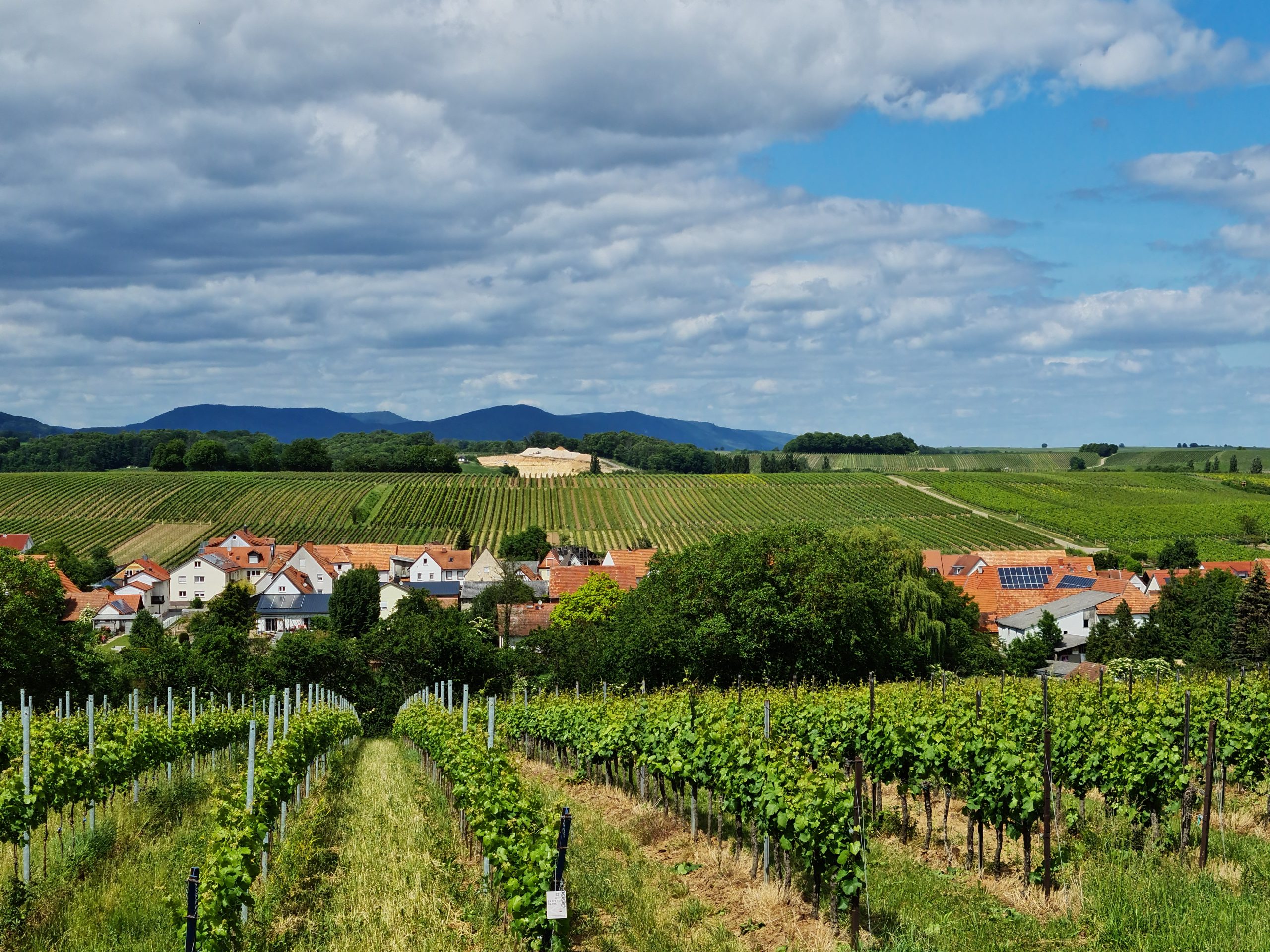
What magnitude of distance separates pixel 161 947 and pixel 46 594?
1286 inches

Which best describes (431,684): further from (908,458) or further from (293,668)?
(908,458)

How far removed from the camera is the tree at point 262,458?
150 meters

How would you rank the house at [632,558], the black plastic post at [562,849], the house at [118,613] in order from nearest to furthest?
the black plastic post at [562,849] → the house at [118,613] → the house at [632,558]

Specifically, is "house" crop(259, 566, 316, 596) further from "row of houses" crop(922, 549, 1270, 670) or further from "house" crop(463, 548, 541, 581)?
"row of houses" crop(922, 549, 1270, 670)

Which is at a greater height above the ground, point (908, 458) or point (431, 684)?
point (908, 458)

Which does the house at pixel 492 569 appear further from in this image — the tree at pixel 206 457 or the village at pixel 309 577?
the tree at pixel 206 457

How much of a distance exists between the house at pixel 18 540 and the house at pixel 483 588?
122 feet

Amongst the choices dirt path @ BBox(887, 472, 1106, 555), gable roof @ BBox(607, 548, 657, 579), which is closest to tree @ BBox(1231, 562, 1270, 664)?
dirt path @ BBox(887, 472, 1106, 555)

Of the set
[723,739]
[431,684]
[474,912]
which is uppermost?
[723,739]

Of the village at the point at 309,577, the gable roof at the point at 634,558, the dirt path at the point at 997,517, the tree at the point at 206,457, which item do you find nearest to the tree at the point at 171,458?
the tree at the point at 206,457

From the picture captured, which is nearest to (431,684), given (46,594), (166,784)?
(46,594)

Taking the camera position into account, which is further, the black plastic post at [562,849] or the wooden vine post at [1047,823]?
the wooden vine post at [1047,823]

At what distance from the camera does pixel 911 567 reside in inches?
2148

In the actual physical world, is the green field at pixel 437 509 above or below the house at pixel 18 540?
above
